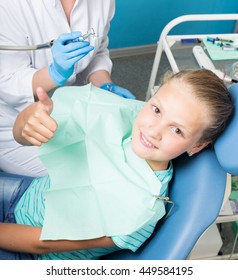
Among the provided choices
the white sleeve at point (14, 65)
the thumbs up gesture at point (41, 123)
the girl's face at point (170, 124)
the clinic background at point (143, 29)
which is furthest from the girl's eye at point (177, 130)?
the clinic background at point (143, 29)

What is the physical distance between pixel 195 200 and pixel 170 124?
19 cm

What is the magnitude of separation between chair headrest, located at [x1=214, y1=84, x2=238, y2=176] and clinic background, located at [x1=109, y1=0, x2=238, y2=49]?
1673 millimetres

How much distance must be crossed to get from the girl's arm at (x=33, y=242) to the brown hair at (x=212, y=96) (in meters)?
0.38

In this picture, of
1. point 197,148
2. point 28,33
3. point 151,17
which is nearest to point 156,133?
point 197,148

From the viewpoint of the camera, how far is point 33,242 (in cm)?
96

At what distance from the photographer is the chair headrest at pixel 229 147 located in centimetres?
82

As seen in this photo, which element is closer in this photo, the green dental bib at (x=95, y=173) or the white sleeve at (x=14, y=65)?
the green dental bib at (x=95, y=173)

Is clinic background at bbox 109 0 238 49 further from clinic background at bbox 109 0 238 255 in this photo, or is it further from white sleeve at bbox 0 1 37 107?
white sleeve at bbox 0 1 37 107

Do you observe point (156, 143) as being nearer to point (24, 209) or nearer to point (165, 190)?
point (165, 190)

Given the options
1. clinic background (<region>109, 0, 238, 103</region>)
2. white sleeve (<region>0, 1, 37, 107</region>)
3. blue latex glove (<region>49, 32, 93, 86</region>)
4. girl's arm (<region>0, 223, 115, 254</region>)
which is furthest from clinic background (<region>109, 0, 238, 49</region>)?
girl's arm (<region>0, 223, 115, 254</region>)

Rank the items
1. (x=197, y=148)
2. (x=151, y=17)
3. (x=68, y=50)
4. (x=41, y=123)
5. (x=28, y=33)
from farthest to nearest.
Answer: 1. (x=151, y=17)
2. (x=28, y=33)
3. (x=68, y=50)
4. (x=197, y=148)
5. (x=41, y=123)

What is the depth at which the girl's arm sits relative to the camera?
3.03 ft

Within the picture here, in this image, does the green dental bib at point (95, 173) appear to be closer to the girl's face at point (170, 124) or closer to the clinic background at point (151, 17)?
the girl's face at point (170, 124)

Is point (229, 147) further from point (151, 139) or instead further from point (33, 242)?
point (33, 242)
